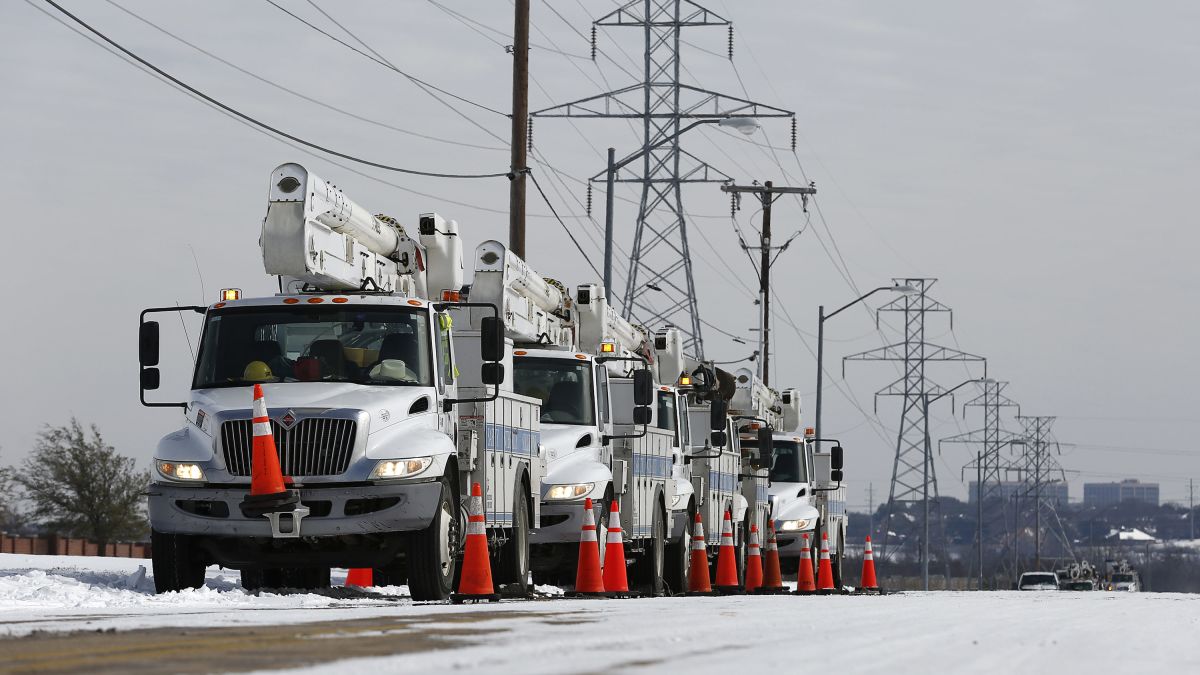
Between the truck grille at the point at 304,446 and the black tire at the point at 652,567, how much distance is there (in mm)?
9993

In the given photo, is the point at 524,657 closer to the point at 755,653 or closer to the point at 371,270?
the point at 755,653

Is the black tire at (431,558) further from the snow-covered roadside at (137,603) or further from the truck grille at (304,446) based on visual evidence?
the truck grille at (304,446)

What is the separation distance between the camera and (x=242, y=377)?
17125 millimetres

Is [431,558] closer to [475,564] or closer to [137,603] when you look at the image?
[475,564]

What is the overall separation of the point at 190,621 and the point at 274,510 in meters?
4.57

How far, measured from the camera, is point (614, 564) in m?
22.1

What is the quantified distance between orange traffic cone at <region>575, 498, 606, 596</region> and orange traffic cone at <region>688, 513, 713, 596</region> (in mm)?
7034

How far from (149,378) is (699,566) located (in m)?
12.2

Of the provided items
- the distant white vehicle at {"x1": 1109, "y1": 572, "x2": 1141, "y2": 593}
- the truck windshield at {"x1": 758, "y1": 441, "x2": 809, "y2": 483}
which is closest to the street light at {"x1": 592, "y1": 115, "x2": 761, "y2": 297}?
the truck windshield at {"x1": 758, "y1": 441, "x2": 809, "y2": 483}

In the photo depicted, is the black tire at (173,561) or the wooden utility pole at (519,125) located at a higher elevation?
the wooden utility pole at (519,125)

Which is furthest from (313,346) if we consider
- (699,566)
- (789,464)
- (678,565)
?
(789,464)

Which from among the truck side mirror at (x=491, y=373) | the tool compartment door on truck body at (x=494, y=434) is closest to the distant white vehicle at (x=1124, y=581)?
the tool compartment door on truck body at (x=494, y=434)

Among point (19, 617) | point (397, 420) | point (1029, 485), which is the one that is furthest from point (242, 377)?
point (1029, 485)

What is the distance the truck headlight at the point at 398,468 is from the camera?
645 inches
